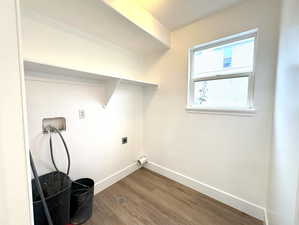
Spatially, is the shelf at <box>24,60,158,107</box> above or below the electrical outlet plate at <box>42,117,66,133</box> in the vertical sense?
above

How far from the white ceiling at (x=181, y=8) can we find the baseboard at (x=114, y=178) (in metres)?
2.39

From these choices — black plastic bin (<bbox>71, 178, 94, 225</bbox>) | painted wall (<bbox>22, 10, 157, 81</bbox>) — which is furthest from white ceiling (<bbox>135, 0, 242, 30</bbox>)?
black plastic bin (<bbox>71, 178, 94, 225</bbox>)

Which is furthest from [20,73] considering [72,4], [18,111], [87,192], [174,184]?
[174,184]

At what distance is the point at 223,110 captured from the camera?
1641 millimetres

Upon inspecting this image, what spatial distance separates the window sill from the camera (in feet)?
4.86

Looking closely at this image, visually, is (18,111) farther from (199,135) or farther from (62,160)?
(199,135)

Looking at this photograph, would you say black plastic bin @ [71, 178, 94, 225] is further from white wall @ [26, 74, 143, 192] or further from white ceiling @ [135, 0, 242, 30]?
white ceiling @ [135, 0, 242, 30]

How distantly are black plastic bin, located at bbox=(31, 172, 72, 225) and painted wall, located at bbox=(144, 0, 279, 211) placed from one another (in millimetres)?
1468

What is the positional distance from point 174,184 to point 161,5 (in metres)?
2.48

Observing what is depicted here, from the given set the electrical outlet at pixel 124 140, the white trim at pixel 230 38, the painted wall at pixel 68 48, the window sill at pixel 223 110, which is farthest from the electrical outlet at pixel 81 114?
the white trim at pixel 230 38

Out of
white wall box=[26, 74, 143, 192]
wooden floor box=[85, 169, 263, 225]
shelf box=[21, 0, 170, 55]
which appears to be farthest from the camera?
wooden floor box=[85, 169, 263, 225]

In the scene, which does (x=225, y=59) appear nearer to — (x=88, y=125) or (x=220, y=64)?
(x=220, y=64)

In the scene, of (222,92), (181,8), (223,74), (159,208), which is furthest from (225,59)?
(159,208)

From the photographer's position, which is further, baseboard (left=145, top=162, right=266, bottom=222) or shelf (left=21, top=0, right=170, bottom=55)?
baseboard (left=145, top=162, right=266, bottom=222)
